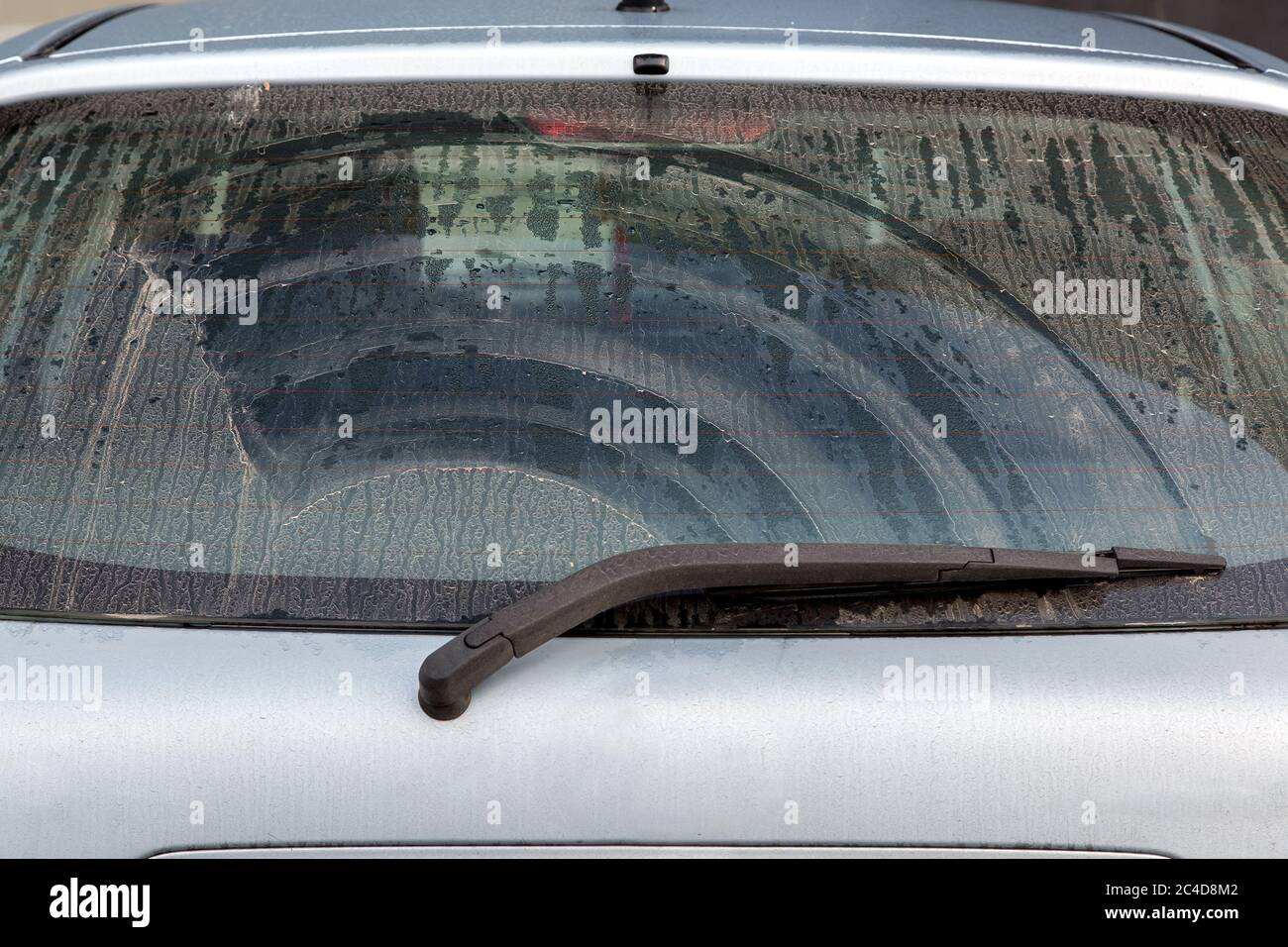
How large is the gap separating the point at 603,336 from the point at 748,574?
14.4 inches

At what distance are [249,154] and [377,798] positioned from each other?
2.93 feet

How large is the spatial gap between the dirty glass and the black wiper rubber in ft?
0.14

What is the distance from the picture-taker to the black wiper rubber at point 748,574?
4.53 ft

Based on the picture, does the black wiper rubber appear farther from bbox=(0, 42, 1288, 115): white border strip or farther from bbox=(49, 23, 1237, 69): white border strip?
bbox=(49, 23, 1237, 69): white border strip

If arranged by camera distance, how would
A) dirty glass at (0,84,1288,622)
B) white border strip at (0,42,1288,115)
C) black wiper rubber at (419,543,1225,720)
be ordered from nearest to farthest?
1. black wiper rubber at (419,543,1225,720)
2. dirty glass at (0,84,1288,622)
3. white border strip at (0,42,1288,115)

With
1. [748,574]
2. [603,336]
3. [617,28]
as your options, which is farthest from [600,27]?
[748,574]

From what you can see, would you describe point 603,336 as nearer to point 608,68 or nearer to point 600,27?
point 608,68

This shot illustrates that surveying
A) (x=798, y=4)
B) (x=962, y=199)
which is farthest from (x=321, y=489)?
(x=798, y=4)

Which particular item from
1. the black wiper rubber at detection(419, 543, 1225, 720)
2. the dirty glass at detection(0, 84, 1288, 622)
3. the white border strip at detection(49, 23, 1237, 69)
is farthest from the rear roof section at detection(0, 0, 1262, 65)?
the black wiper rubber at detection(419, 543, 1225, 720)

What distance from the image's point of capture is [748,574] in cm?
146

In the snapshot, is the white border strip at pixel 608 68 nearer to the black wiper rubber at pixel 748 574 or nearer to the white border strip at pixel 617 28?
the white border strip at pixel 617 28

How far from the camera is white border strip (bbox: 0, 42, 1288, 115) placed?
1.80m
